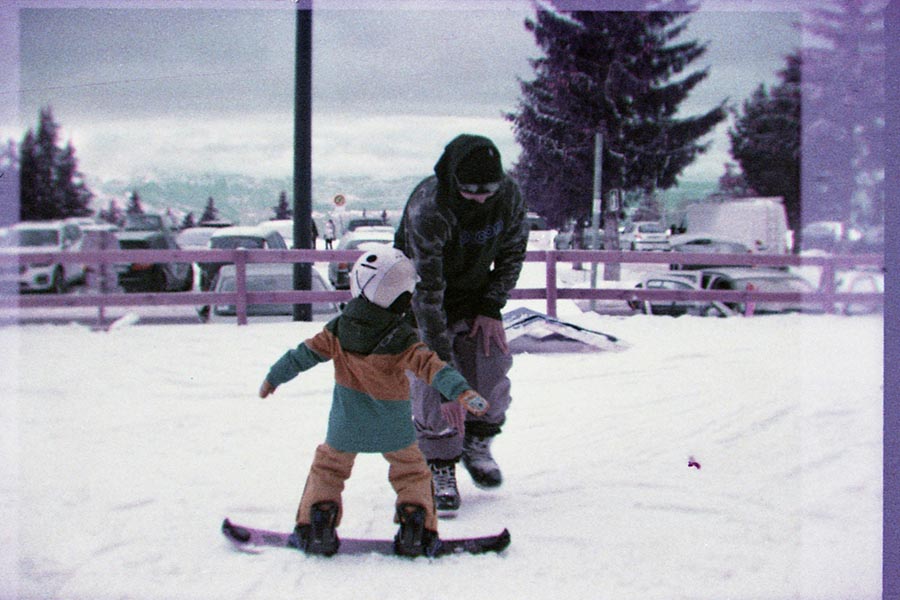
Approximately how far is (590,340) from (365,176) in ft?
9.15

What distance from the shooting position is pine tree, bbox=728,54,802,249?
2.55m

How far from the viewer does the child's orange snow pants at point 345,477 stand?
1.82 metres

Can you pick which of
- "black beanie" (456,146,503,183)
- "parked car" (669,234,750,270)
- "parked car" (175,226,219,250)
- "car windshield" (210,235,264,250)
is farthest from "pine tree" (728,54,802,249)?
"parked car" (669,234,750,270)

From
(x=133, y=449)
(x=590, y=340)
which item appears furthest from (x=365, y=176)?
(x=590, y=340)

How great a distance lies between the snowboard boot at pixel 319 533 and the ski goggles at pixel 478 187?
83 cm

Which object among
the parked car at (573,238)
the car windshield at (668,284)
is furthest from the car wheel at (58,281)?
the car windshield at (668,284)

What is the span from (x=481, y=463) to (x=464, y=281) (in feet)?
1.78

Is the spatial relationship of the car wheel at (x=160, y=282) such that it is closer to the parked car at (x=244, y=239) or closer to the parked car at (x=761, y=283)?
the parked car at (x=244, y=239)

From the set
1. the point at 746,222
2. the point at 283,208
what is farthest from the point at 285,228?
the point at 746,222

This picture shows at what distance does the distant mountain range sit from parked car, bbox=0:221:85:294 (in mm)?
122

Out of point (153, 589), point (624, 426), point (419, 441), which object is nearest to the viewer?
point (153, 589)

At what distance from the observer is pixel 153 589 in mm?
1623

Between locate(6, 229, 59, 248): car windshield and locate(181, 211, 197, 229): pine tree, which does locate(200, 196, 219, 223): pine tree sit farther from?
locate(6, 229, 59, 248): car windshield

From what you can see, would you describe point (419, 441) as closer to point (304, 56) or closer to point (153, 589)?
point (153, 589)
